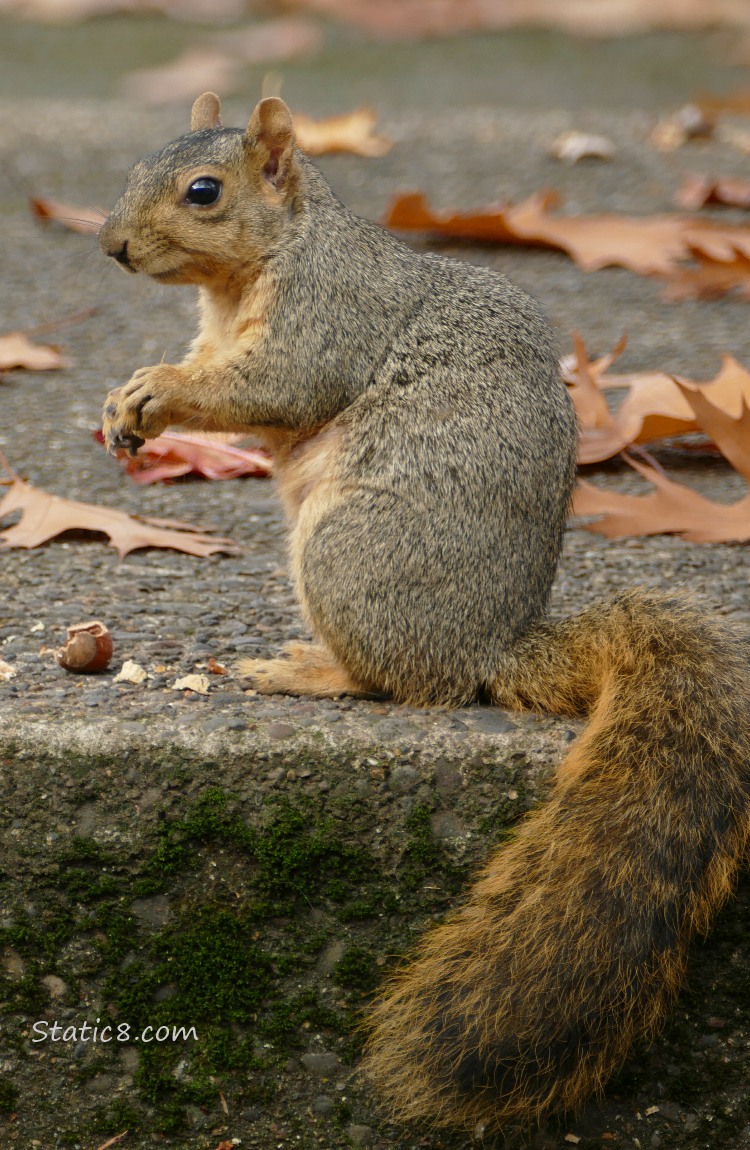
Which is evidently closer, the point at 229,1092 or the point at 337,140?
the point at 229,1092

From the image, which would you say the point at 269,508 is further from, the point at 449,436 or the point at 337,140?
the point at 337,140

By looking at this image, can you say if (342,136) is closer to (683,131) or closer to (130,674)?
(683,131)

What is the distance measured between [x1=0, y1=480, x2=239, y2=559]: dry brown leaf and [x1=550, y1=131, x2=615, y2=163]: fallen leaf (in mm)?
2707

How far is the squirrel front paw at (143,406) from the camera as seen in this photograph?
2.10 m

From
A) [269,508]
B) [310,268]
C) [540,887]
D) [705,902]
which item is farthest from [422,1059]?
[269,508]

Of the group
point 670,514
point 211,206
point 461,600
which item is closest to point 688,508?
point 670,514

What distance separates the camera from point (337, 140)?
4836 mm

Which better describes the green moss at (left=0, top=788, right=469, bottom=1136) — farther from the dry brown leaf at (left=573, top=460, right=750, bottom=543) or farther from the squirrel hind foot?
the dry brown leaf at (left=573, top=460, right=750, bottom=543)

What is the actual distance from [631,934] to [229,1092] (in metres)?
0.54

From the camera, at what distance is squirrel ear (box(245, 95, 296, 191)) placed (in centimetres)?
221

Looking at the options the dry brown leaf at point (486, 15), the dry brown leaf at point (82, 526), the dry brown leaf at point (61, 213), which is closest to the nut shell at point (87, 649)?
the dry brown leaf at point (82, 526)

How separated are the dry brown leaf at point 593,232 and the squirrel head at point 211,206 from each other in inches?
68.3

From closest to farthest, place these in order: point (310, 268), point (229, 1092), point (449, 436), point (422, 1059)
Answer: point (422, 1059), point (229, 1092), point (449, 436), point (310, 268)

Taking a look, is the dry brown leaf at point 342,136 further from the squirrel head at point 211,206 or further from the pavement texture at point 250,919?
the pavement texture at point 250,919
